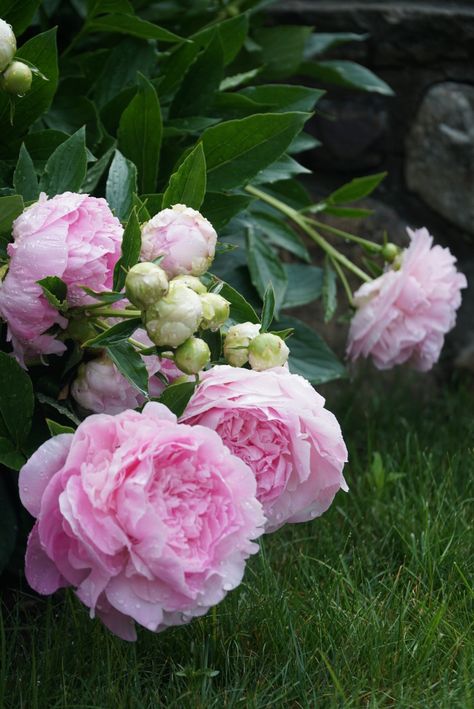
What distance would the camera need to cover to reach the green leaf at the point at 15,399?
88cm

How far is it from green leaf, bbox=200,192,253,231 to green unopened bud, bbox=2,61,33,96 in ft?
0.92

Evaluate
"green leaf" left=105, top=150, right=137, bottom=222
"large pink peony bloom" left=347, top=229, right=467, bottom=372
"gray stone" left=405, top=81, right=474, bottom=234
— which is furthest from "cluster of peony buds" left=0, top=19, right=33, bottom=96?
"gray stone" left=405, top=81, right=474, bottom=234

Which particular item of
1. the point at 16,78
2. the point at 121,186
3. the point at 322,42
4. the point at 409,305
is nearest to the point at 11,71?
the point at 16,78

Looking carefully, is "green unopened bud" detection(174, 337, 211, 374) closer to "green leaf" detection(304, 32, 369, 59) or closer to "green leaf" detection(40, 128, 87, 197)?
"green leaf" detection(40, 128, 87, 197)

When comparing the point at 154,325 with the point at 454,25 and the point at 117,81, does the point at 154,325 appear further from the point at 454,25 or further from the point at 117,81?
the point at 454,25

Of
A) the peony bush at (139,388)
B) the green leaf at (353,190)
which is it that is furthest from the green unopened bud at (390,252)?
the peony bush at (139,388)

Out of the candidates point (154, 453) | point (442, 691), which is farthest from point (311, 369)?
point (154, 453)

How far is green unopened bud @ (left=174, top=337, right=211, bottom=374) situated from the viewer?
76 centimetres

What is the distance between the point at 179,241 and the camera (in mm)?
810

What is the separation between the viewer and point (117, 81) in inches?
51.2

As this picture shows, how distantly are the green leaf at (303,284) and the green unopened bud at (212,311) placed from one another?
719 millimetres

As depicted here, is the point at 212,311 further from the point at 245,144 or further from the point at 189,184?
the point at 245,144

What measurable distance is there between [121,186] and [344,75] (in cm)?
74

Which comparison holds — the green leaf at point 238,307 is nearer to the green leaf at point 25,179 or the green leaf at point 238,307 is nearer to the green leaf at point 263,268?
the green leaf at point 25,179
